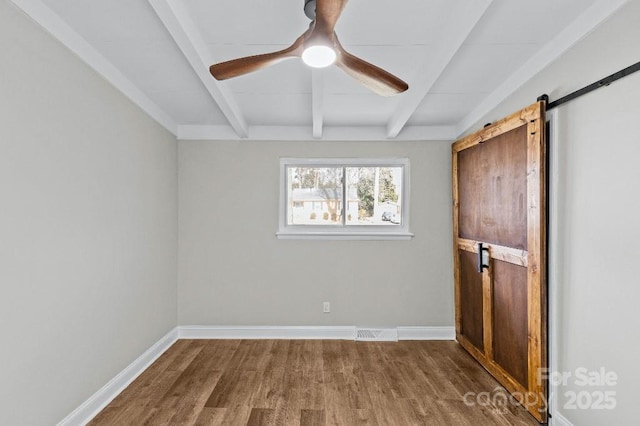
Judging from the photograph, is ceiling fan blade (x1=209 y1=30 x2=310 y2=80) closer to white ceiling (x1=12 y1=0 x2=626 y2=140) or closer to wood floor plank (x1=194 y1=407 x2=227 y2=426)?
white ceiling (x1=12 y1=0 x2=626 y2=140)

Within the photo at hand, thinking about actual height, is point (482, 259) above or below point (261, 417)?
above

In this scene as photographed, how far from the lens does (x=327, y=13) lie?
1298mm

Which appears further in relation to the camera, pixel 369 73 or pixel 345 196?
pixel 345 196

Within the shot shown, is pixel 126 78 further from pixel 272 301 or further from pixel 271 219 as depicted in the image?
pixel 272 301

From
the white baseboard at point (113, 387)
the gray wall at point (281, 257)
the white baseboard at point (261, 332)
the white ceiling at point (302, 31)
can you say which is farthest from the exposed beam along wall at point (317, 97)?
the white baseboard at point (113, 387)

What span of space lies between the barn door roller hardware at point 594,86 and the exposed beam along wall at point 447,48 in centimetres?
69

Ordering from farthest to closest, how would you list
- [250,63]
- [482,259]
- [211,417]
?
[482,259], [211,417], [250,63]

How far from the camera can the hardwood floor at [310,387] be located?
230 centimetres

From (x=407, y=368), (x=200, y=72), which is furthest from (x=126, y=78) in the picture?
(x=407, y=368)

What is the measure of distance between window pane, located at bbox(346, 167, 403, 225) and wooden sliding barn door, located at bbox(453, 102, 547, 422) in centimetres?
69

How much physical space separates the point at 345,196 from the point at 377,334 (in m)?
1.58

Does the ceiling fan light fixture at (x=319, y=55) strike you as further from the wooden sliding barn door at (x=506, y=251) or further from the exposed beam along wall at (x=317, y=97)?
the wooden sliding barn door at (x=506, y=251)

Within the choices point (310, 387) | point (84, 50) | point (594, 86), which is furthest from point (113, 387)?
point (594, 86)

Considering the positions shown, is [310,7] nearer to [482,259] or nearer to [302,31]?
[302,31]
